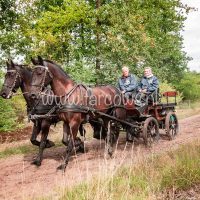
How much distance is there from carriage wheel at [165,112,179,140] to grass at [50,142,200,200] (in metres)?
4.89

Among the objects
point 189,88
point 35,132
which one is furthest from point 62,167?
point 189,88

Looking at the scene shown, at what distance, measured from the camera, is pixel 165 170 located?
6.57m

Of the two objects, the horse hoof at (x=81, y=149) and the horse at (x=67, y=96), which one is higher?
the horse at (x=67, y=96)

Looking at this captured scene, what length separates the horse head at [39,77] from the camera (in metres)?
8.71

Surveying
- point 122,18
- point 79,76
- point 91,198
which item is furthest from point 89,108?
point 122,18

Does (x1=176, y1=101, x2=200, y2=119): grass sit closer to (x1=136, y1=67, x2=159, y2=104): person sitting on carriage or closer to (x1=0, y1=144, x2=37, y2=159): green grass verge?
(x1=136, y1=67, x2=159, y2=104): person sitting on carriage

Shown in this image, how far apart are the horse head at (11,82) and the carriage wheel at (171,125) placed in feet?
15.6

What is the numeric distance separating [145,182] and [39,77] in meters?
3.75

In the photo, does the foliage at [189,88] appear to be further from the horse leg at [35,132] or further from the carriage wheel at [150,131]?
the horse leg at [35,132]

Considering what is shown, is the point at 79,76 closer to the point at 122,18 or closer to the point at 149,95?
the point at 122,18

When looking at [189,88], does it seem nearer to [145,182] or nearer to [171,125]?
[171,125]

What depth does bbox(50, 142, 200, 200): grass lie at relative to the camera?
18.6 ft

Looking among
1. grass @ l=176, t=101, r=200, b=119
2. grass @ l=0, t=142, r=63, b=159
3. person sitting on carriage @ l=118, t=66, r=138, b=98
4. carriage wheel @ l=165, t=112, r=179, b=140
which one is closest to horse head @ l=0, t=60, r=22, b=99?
grass @ l=0, t=142, r=63, b=159

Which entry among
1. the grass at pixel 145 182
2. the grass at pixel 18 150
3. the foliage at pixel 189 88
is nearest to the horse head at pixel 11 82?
the grass at pixel 18 150
